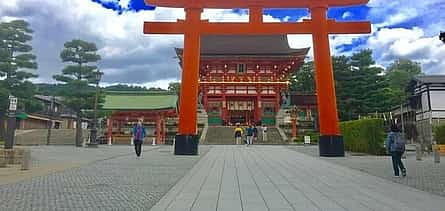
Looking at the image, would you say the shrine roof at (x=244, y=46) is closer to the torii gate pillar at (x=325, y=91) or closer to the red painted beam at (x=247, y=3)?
the red painted beam at (x=247, y=3)

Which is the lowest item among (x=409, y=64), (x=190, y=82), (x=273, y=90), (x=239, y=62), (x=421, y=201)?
(x=421, y=201)

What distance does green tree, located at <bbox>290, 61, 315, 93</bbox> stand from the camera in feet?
165

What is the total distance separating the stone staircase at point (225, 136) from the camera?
3397 cm

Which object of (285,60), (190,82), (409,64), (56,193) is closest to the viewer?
(56,193)

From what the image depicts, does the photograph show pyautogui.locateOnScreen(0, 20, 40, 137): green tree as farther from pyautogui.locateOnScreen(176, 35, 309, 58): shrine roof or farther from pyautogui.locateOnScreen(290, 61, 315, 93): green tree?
pyautogui.locateOnScreen(290, 61, 315, 93): green tree

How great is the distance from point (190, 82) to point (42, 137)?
26361 millimetres

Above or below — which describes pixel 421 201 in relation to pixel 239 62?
below

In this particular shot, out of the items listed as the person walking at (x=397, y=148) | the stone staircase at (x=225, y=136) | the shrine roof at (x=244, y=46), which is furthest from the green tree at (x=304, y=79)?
the person walking at (x=397, y=148)

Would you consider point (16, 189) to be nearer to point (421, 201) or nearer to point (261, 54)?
point (421, 201)

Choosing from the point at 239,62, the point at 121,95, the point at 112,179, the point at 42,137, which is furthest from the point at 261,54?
the point at 112,179

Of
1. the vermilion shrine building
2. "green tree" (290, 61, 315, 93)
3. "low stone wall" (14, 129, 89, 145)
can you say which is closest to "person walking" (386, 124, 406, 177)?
the vermilion shrine building

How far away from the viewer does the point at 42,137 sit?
37000 millimetres

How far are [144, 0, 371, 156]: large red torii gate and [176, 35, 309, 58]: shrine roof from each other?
81.2 feet

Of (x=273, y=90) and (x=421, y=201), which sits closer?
(x=421, y=201)
